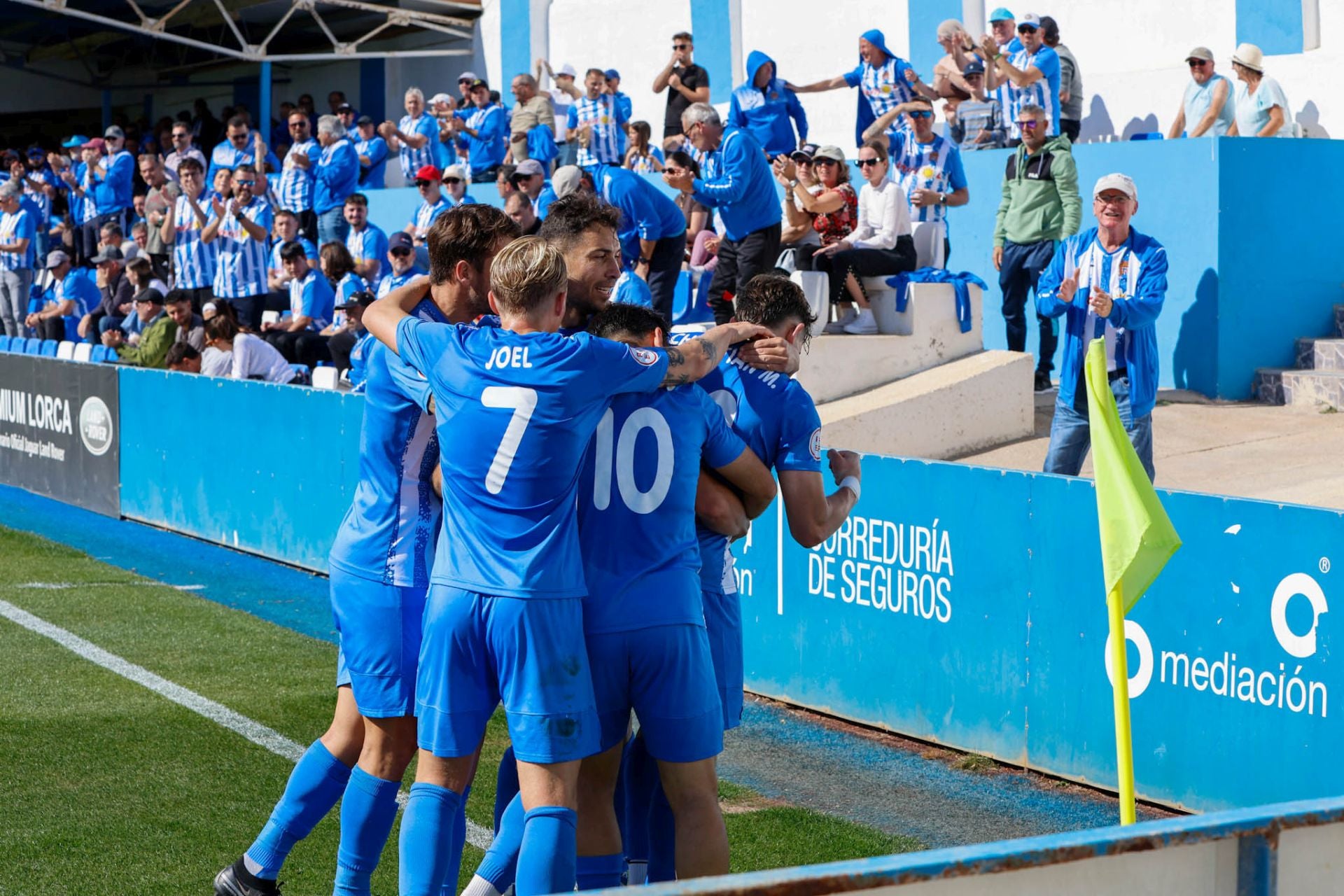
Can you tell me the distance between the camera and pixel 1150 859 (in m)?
2.13

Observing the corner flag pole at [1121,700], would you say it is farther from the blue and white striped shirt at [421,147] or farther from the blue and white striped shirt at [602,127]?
the blue and white striped shirt at [421,147]

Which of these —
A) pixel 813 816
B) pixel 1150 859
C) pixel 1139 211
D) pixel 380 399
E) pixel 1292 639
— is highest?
pixel 1139 211

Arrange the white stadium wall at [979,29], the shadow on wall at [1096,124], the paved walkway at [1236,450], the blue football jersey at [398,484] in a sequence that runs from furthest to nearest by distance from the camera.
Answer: the shadow on wall at [1096,124] < the white stadium wall at [979,29] < the paved walkway at [1236,450] < the blue football jersey at [398,484]

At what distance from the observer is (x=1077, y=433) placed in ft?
25.8

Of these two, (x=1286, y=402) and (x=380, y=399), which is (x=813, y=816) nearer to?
(x=380, y=399)

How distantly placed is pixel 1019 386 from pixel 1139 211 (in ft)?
5.86

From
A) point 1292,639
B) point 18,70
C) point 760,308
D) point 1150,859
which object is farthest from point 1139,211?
point 18,70

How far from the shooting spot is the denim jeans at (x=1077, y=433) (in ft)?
25.6

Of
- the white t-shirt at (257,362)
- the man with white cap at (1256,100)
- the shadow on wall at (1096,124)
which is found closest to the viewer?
the white t-shirt at (257,362)

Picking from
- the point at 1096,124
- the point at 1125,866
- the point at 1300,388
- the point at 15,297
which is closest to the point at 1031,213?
the point at 1300,388

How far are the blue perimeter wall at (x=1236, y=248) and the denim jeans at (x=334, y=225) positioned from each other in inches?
344

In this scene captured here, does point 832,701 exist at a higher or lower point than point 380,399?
lower

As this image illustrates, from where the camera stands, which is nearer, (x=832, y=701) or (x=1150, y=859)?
(x=1150, y=859)

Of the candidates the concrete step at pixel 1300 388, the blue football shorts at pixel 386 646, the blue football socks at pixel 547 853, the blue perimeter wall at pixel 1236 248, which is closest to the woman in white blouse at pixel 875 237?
the blue perimeter wall at pixel 1236 248
